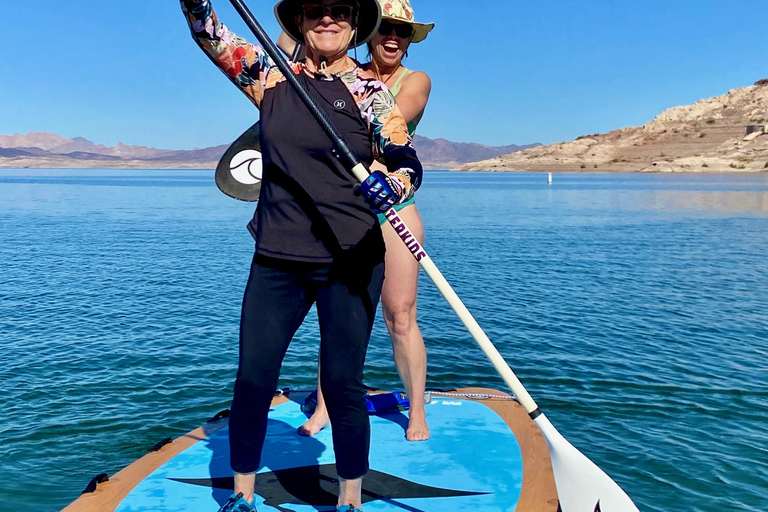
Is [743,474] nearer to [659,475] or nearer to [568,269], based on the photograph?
[659,475]

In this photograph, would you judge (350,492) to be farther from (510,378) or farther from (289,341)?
(510,378)

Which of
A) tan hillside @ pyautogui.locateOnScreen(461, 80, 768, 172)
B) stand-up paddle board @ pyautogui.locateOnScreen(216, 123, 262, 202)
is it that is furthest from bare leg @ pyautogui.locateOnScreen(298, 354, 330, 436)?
tan hillside @ pyautogui.locateOnScreen(461, 80, 768, 172)

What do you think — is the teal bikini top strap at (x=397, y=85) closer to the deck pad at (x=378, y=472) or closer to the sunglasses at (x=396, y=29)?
the sunglasses at (x=396, y=29)

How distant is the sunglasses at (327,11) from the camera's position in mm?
3154

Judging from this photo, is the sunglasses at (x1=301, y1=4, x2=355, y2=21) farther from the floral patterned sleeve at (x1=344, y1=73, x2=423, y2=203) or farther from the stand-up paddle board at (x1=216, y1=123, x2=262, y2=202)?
the stand-up paddle board at (x1=216, y1=123, x2=262, y2=202)

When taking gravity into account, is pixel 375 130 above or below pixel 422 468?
above

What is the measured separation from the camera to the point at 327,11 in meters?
3.16

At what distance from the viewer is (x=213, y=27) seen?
318cm

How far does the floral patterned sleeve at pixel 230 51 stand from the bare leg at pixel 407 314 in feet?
5.05

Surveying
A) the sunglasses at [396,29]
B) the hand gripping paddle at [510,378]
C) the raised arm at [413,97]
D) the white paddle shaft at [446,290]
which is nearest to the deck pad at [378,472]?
the hand gripping paddle at [510,378]

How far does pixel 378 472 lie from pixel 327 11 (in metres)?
2.66

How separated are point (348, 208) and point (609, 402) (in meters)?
5.45

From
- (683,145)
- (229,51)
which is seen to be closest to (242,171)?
(229,51)

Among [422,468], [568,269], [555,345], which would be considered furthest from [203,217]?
[422,468]
